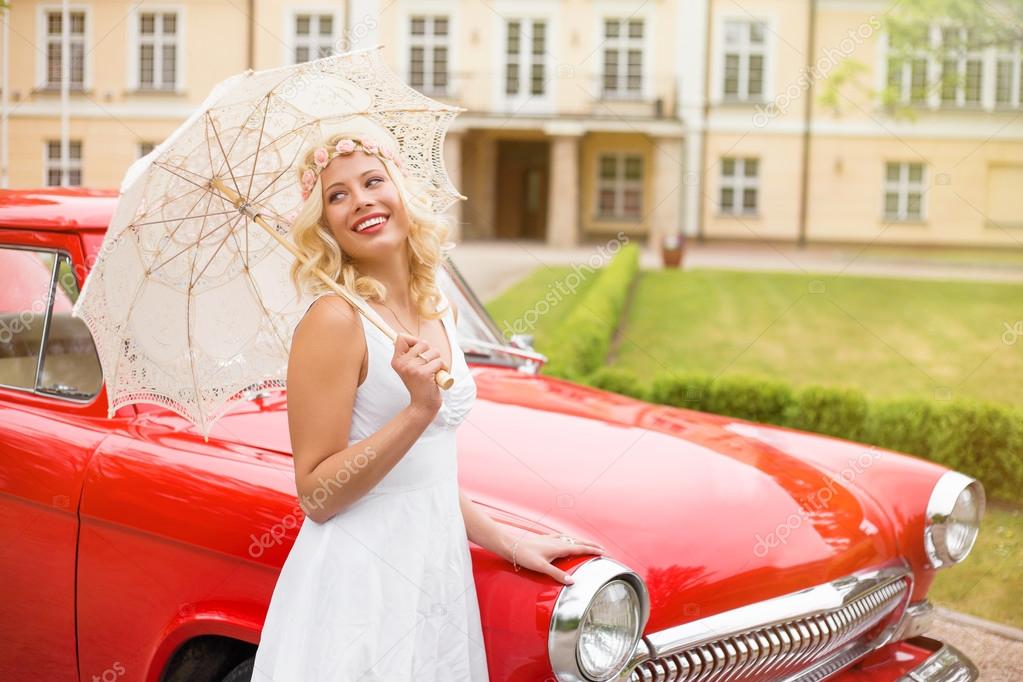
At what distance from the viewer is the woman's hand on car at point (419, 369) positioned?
216 cm

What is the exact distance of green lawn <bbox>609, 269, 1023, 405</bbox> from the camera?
12555mm

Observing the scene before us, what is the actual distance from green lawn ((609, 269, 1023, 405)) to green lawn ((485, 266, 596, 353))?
1015mm

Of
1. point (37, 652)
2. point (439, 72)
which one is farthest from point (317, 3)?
point (37, 652)

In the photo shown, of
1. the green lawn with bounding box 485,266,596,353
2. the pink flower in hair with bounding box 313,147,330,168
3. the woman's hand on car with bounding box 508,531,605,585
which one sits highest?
the pink flower in hair with bounding box 313,147,330,168

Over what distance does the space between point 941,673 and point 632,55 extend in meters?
30.1

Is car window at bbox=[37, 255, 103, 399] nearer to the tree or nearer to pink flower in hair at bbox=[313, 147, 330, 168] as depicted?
pink flower in hair at bbox=[313, 147, 330, 168]

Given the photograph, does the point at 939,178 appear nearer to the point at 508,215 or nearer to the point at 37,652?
the point at 508,215

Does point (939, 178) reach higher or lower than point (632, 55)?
lower

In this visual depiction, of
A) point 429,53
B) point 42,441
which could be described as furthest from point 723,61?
point 42,441

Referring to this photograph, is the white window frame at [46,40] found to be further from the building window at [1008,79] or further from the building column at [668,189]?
the building window at [1008,79]

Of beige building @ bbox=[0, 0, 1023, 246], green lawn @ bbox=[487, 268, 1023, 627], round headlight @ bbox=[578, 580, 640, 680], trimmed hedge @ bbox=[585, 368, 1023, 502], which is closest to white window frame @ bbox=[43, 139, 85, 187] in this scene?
beige building @ bbox=[0, 0, 1023, 246]

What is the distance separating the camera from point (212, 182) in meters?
2.54

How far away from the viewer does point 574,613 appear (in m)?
2.22

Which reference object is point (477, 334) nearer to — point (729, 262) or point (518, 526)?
point (518, 526)
